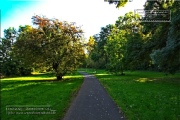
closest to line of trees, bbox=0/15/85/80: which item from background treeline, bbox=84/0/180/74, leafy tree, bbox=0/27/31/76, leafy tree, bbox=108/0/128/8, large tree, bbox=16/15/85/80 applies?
large tree, bbox=16/15/85/80

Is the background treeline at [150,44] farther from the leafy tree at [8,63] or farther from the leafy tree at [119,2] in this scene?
the leafy tree at [8,63]

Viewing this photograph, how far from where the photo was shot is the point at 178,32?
1445 centimetres

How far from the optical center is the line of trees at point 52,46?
23.2m

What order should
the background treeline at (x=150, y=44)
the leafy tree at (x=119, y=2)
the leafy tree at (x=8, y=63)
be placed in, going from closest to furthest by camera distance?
the leafy tree at (x=119, y=2) → the background treeline at (x=150, y=44) → the leafy tree at (x=8, y=63)

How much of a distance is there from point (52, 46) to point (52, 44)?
0.25m

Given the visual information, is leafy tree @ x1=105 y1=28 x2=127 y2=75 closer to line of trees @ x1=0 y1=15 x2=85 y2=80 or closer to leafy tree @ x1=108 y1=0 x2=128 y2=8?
line of trees @ x1=0 y1=15 x2=85 y2=80

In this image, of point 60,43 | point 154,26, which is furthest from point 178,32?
point 60,43

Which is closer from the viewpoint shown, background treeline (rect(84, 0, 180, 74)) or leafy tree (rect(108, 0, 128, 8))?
leafy tree (rect(108, 0, 128, 8))

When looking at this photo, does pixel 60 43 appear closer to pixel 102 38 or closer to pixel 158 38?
pixel 158 38

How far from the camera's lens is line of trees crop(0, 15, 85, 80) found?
23.2m

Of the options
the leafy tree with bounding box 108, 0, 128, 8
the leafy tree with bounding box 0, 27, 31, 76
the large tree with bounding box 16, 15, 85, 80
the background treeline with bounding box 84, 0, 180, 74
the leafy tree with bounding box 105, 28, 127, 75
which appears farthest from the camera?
the leafy tree with bounding box 0, 27, 31, 76

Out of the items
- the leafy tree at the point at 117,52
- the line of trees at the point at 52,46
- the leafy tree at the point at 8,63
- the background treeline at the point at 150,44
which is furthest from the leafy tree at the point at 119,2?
the leafy tree at the point at 8,63

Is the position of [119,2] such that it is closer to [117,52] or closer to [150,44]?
[150,44]

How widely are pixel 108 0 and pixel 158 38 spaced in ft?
45.6
